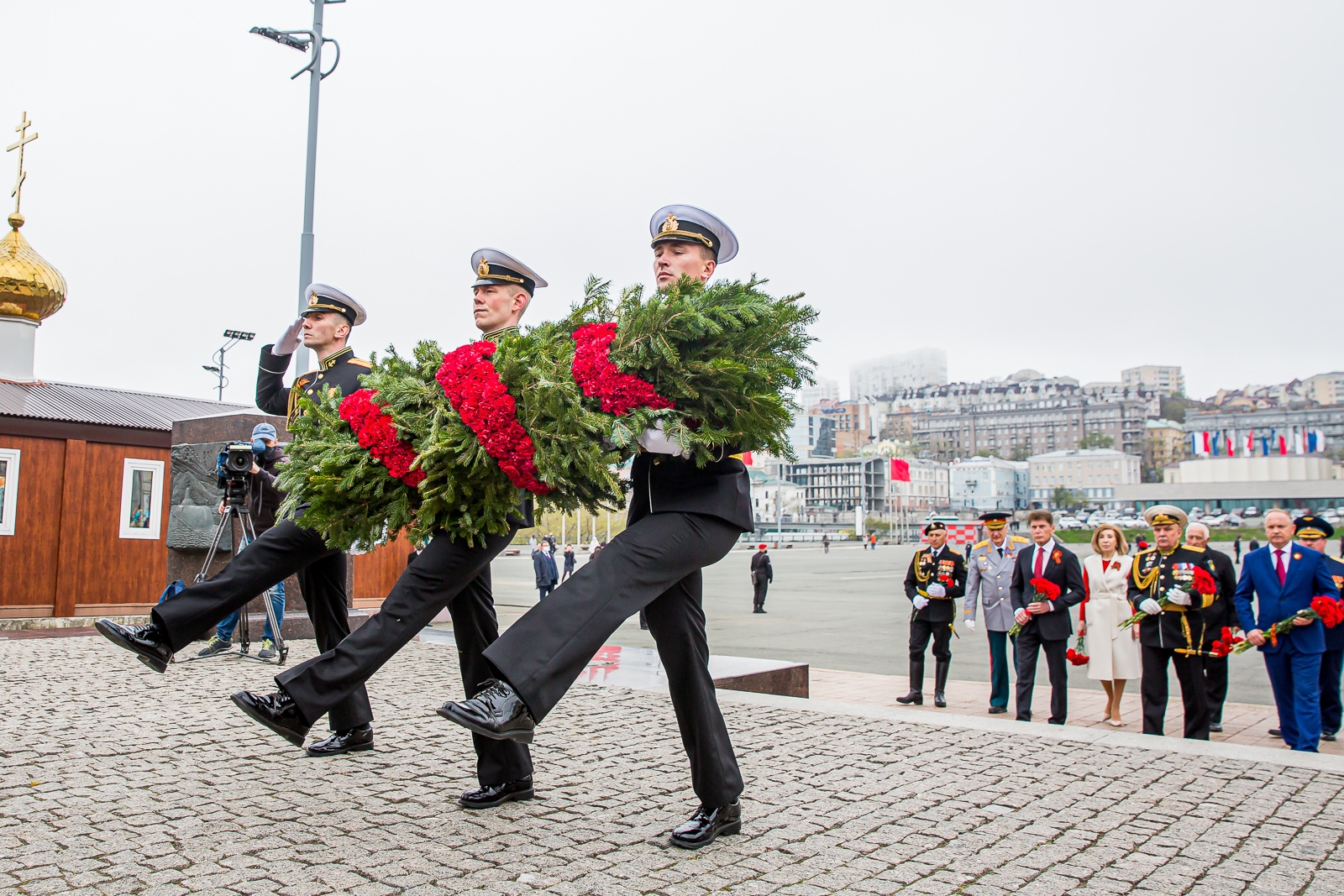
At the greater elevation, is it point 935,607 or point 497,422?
point 497,422

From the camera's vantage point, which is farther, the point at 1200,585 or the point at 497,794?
the point at 1200,585

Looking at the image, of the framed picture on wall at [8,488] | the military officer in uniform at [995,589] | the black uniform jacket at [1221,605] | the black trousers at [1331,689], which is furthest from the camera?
the framed picture on wall at [8,488]

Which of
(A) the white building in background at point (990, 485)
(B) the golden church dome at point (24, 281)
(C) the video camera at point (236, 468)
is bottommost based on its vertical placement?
(C) the video camera at point (236, 468)

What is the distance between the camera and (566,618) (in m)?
3.18

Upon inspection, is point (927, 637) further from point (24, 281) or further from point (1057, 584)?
point (24, 281)

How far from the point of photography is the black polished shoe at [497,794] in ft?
12.9

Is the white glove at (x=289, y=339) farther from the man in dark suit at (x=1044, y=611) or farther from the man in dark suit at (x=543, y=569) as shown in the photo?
the man in dark suit at (x=543, y=569)

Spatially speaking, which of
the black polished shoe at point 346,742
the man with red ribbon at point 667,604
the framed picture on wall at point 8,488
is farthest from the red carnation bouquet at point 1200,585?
the framed picture on wall at point 8,488

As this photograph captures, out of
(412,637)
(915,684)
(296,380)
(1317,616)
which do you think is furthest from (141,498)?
(1317,616)

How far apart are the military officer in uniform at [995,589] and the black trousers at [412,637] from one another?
5628mm

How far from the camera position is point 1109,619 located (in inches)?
344

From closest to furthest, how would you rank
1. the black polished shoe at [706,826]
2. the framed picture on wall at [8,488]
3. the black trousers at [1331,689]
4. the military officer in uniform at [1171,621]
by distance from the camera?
the black polished shoe at [706,826]
the military officer in uniform at [1171,621]
the black trousers at [1331,689]
the framed picture on wall at [8,488]

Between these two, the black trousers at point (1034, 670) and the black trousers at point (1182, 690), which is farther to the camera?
the black trousers at point (1034, 670)

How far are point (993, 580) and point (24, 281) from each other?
47.1 ft
